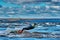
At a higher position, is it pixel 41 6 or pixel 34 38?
pixel 41 6

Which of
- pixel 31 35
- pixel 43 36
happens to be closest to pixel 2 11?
pixel 31 35

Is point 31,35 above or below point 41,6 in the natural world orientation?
below

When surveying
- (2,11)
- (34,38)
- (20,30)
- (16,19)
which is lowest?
(34,38)

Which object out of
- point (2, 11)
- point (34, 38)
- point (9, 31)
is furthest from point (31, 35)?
point (2, 11)

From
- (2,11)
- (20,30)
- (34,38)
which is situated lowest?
(34,38)

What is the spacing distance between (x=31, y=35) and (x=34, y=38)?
44mm

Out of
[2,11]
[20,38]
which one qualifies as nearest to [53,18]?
[20,38]

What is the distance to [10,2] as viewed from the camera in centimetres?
142

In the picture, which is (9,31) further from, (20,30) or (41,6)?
(41,6)

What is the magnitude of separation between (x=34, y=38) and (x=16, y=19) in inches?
10.4

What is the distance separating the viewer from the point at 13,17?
1.39 metres

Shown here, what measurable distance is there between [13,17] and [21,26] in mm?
121

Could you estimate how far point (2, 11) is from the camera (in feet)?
4.55

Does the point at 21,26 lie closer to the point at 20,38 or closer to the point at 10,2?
the point at 20,38
